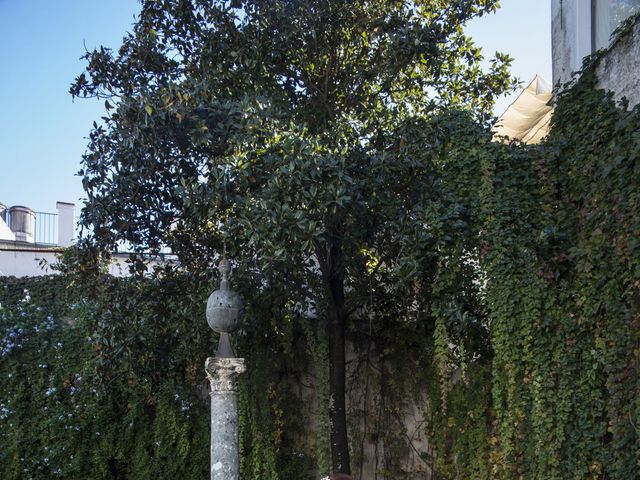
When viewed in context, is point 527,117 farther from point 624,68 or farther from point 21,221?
point 21,221

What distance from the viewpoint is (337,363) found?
355 inches

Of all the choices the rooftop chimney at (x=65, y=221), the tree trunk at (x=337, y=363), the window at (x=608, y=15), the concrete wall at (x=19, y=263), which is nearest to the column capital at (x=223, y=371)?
the tree trunk at (x=337, y=363)

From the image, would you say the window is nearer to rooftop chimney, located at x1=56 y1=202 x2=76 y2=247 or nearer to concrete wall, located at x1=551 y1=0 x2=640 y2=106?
concrete wall, located at x1=551 y1=0 x2=640 y2=106

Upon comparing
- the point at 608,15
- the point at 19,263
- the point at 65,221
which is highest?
the point at 608,15

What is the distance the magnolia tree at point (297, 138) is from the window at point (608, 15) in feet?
4.63

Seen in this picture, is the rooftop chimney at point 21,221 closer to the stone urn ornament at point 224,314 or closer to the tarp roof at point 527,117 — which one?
the tarp roof at point 527,117

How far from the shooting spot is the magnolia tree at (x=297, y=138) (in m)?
7.18

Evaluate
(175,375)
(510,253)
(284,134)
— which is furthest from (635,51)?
(175,375)

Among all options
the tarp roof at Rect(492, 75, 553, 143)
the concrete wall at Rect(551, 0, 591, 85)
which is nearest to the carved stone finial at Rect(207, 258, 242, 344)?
the concrete wall at Rect(551, 0, 591, 85)

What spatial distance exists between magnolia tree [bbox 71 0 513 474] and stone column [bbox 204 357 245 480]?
1.06 meters

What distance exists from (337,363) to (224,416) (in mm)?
2717

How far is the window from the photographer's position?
715 cm

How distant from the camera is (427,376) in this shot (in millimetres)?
9484

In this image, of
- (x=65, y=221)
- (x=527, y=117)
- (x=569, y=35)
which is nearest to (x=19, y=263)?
(x=65, y=221)
